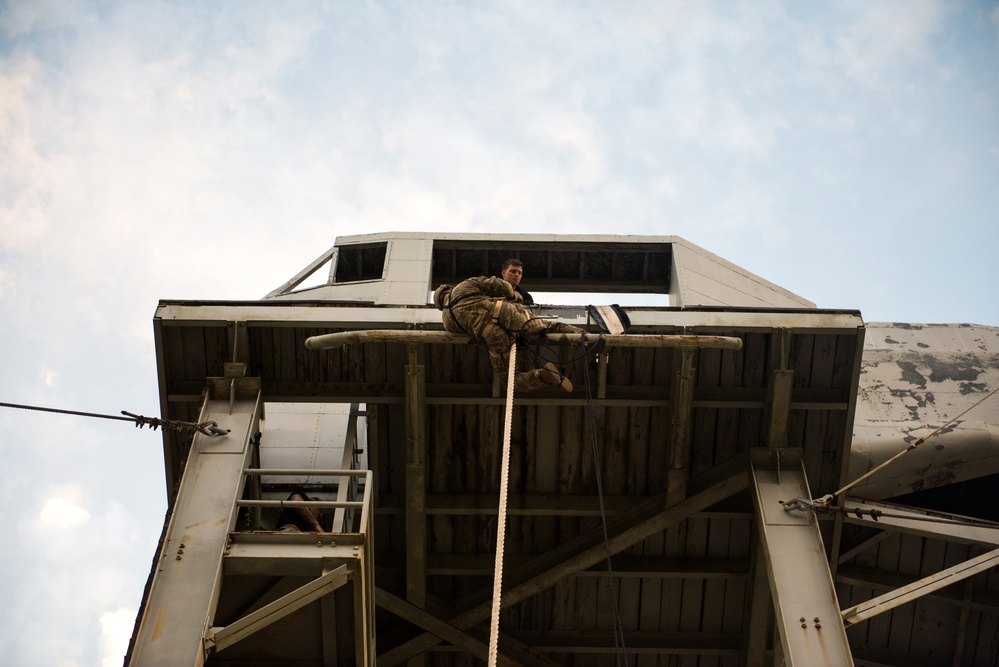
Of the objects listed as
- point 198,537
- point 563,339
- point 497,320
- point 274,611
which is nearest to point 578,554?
point 563,339

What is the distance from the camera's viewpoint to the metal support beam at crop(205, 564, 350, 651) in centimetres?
839

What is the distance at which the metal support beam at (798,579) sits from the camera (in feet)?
29.9

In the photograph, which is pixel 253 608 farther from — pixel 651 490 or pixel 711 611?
pixel 711 611

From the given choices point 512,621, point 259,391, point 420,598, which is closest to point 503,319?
point 259,391

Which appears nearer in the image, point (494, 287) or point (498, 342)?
point (498, 342)

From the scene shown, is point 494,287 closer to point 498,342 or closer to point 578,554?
point 498,342

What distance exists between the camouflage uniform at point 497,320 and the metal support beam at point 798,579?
2913mm

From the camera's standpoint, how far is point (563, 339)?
9492 mm

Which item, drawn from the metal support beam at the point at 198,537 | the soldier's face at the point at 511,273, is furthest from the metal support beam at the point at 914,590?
the metal support beam at the point at 198,537

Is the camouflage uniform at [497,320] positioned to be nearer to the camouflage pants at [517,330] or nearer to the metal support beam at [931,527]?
the camouflage pants at [517,330]

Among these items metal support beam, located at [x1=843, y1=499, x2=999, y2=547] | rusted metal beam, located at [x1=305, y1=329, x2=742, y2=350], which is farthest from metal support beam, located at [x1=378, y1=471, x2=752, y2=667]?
rusted metal beam, located at [x1=305, y1=329, x2=742, y2=350]

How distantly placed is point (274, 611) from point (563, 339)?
3778 millimetres

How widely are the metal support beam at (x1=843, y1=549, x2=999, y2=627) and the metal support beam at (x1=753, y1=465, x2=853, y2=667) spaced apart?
254 millimetres

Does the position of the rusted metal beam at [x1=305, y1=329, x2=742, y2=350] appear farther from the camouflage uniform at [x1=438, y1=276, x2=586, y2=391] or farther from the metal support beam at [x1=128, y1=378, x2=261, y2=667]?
the metal support beam at [x1=128, y1=378, x2=261, y2=667]
